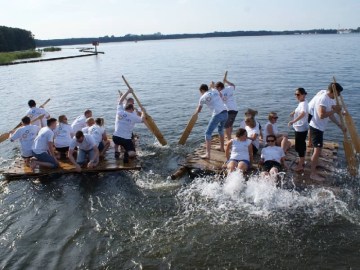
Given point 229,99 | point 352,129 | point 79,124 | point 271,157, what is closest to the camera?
point 271,157

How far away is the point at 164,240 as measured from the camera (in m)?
7.79

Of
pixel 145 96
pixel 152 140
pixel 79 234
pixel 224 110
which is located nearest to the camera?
pixel 79 234

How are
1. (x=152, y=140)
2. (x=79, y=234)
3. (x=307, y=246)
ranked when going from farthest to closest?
(x=152, y=140) → (x=79, y=234) → (x=307, y=246)

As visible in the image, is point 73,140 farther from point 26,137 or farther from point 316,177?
point 316,177

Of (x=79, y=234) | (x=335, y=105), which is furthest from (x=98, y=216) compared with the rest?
(x=335, y=105)

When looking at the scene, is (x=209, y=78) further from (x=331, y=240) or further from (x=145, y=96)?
(x=331, y=240)

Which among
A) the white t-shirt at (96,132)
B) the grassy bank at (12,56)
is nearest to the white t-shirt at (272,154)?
the white t-shirt at (96,132)

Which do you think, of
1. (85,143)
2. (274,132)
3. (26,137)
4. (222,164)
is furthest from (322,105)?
(26,137)

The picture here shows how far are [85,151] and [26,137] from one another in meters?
1.99

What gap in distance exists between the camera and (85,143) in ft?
37.8

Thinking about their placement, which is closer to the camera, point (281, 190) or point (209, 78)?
point (281, 190)

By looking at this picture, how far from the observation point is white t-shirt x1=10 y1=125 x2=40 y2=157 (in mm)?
11727

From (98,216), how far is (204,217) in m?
2.69

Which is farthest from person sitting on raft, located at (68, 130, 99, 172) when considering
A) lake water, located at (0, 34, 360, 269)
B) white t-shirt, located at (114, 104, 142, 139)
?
white t-shirt, located at (114, 104, 142, 139)
